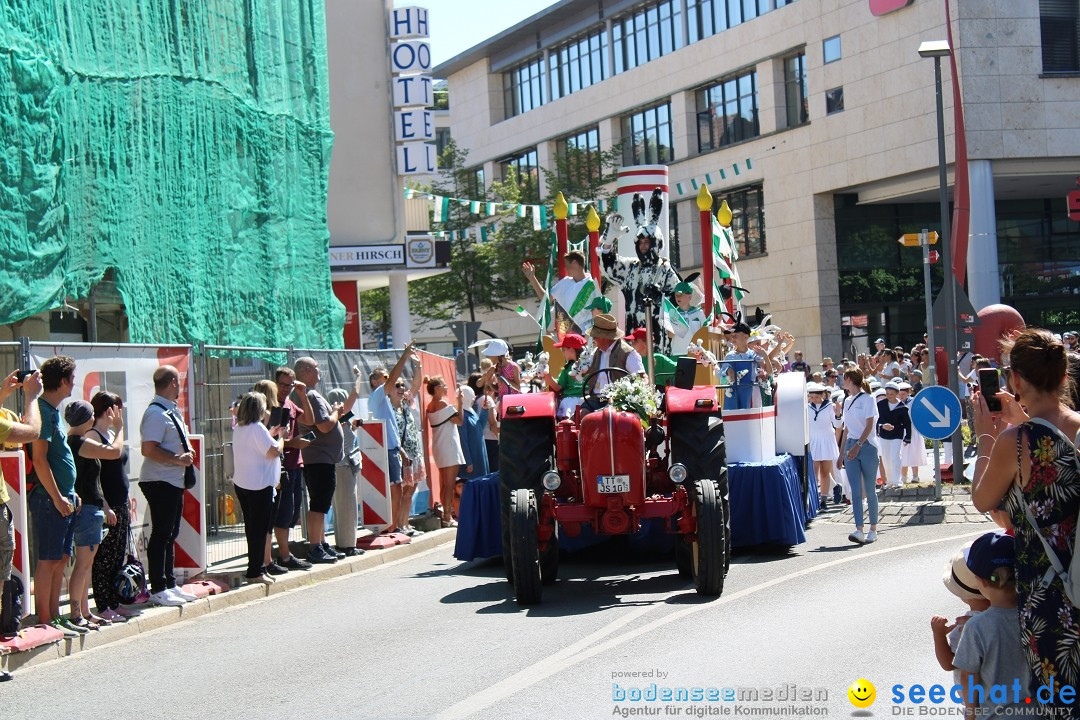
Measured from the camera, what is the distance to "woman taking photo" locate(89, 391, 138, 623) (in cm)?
1045

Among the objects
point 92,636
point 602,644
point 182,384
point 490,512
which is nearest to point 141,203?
point 182,384

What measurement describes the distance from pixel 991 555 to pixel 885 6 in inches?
1490

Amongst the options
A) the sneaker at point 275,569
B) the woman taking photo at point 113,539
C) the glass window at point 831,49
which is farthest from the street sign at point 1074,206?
the woman taking photo at point 113,539

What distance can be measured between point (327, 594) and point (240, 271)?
8.75 meters

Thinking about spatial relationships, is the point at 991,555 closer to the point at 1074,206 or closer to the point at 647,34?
the point at 1074,206

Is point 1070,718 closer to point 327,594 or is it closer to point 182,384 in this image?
point 327,594

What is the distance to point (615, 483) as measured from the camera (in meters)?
10.2

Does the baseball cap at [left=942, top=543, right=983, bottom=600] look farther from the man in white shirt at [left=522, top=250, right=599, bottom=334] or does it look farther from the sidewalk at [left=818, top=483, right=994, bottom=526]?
the sidewalk at [left=818, top=483, right=994, bottom=526]

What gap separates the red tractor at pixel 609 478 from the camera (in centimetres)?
1024

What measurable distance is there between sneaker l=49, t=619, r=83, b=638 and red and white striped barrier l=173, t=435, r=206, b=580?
6.30ft

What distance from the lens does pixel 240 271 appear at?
19734 millimetres

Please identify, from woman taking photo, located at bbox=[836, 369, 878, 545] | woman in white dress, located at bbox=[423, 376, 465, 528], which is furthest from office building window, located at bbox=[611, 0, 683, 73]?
woman taking photo, located at bbox=[836, 369, 878, 545]

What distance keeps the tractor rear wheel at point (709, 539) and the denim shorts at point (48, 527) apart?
4607 mm

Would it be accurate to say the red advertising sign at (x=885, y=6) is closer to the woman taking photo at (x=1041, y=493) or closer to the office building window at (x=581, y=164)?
the office building window at (x=581, y=164)
